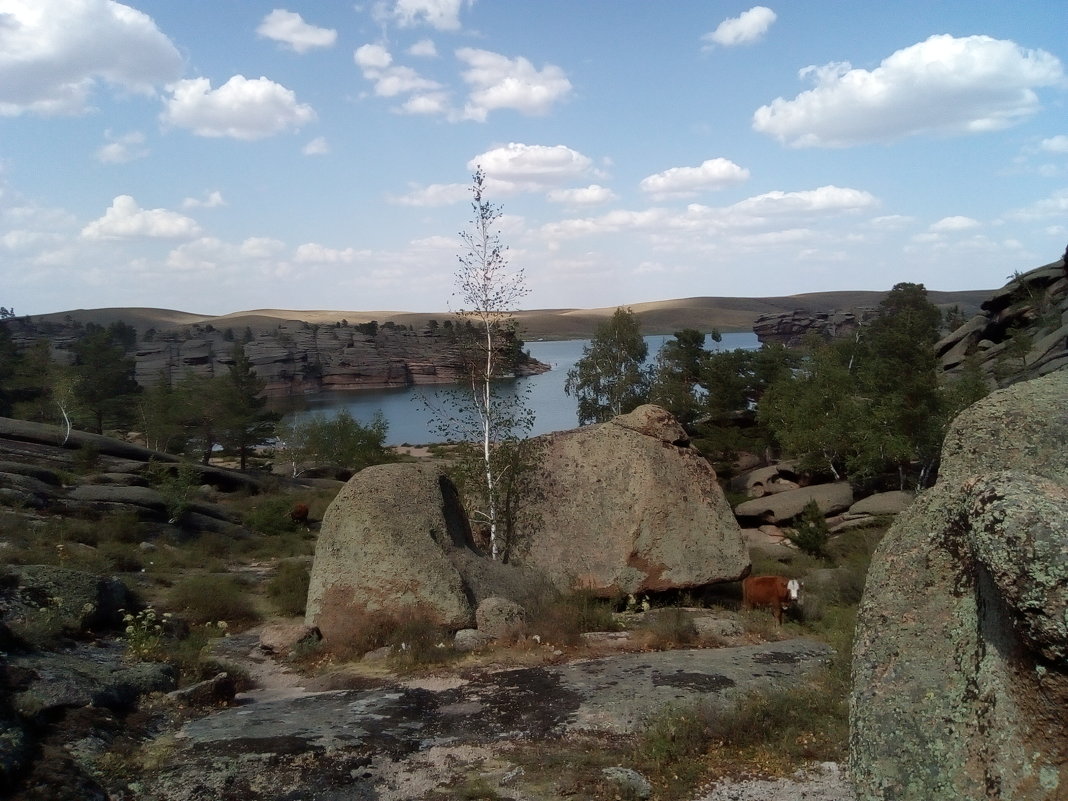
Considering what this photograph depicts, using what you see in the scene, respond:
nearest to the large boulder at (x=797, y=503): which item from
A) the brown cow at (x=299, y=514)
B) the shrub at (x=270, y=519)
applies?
the brown cow at (x=299, y=514)

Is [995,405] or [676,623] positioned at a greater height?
[995,405]

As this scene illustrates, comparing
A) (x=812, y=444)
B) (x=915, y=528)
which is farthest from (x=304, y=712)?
(x=812, y=444)

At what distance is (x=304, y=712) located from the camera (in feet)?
26.1

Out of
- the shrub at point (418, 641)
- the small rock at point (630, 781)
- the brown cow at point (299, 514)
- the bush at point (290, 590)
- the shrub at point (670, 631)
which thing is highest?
the small rock at point (630, 781)

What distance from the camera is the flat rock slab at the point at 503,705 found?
23.0 feet

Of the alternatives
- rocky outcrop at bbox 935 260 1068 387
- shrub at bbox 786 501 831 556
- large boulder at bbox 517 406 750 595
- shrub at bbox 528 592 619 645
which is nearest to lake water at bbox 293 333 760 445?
rocky outcrop at bbox 935 260 1068 387

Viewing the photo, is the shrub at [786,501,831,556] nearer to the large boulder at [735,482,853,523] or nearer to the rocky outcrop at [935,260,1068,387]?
the large boulder at [735,482,853,523]

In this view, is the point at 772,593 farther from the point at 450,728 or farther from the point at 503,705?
the point at 450,728

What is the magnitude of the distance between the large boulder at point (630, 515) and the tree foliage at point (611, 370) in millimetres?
31124

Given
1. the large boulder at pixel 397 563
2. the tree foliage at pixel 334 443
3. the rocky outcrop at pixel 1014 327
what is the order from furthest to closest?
the tree foliage at pixel 334 443, the rocky outcrop at pixel 1014 327, the large boulder at pixel 397 563

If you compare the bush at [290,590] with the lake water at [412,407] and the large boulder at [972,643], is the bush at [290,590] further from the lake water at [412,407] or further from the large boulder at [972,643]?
the lake water at [412,407]

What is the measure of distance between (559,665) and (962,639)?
710cm

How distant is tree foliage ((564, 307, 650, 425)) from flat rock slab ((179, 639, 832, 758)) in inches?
1470

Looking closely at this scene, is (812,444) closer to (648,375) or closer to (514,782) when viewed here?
(648,375)
